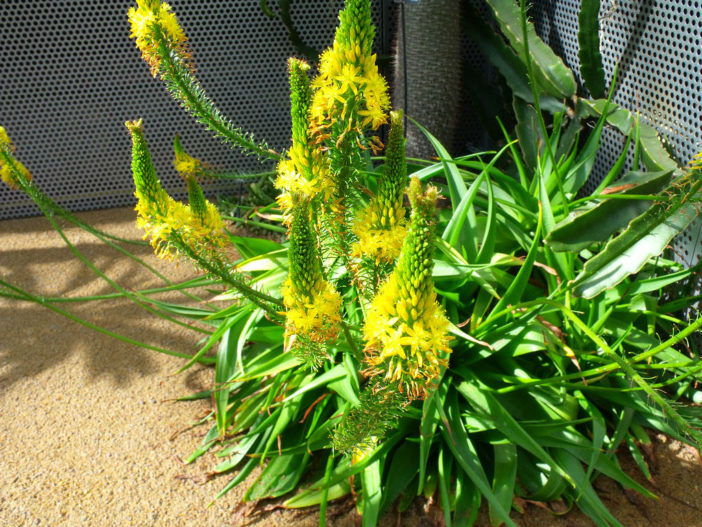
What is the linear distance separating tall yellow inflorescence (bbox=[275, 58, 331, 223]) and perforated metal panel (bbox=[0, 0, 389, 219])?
2.17 meters

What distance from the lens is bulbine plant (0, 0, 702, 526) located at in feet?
3.52

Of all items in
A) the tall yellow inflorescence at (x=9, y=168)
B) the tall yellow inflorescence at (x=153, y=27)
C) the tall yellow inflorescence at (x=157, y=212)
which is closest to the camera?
the tall yellow inflorescence at (x=157, y=212)

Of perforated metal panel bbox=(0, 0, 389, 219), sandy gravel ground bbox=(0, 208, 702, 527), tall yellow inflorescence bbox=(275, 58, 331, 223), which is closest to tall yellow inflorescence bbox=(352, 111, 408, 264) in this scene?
tall yellow inflorescence bbox=(275, 58, 331, 223)

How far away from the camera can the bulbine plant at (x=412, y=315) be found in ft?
3.52

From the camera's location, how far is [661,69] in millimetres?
2074

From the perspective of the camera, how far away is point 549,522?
1602mm

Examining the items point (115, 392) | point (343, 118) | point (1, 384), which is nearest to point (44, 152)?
point (1, 384)

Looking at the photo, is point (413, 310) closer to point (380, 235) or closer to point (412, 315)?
point (412, 315)

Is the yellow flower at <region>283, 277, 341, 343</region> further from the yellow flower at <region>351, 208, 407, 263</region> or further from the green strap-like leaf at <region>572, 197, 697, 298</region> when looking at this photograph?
the green strap-like leaf at <region>572, 197, 697, 298</region>

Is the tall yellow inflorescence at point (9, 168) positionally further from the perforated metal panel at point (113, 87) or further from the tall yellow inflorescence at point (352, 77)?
the perforated metal panel at point (113, 87)

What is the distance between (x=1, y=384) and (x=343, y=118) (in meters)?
1.87

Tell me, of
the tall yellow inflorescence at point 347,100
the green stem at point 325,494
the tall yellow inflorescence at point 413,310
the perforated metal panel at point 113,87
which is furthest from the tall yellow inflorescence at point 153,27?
the perforated metal panel at point 113,87

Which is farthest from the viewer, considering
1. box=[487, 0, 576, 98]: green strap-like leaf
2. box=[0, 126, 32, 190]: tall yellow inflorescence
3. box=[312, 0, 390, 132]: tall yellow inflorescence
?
box=[487, 0, 576, 98]: green strap-like leaf

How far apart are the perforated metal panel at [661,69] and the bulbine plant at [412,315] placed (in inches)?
4.8
